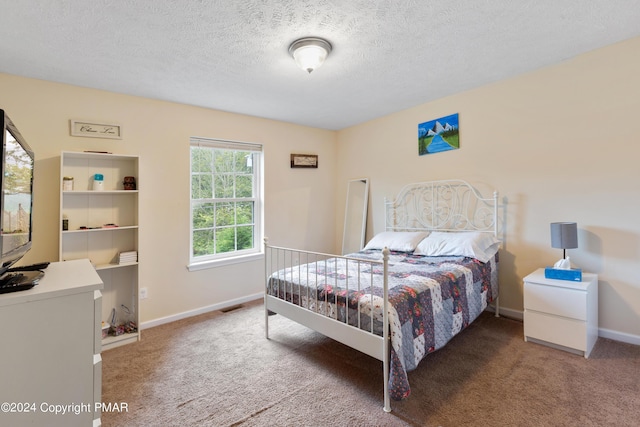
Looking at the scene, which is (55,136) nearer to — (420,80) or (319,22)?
(319,22)

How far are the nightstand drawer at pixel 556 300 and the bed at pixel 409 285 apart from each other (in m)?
0.35

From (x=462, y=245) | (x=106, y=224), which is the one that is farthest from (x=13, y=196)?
(x=462, y=245)

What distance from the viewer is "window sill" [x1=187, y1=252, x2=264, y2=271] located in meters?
3.37

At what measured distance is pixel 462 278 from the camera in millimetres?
2412

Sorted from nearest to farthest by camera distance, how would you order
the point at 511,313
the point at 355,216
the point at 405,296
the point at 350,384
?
the point at 405,296 < the point at 350,384 < the point at 511,313 < the point at 355,216

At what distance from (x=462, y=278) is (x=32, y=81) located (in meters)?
3.98

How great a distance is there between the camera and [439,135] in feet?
11.4

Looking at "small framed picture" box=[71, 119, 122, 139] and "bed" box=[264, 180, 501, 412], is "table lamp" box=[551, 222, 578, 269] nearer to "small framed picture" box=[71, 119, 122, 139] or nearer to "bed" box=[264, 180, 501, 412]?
"bed" box=[264, 180, 501, 412]

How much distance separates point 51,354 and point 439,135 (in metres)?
3.68

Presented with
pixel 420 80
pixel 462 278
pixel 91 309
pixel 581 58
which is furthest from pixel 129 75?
pixel 581 58

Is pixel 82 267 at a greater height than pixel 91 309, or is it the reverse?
pixel 82 267

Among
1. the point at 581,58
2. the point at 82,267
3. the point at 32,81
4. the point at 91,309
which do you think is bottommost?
→ the point at 91,309

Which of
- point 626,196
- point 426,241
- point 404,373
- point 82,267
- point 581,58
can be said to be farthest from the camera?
point 426,241

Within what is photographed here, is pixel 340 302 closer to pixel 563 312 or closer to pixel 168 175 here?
pixel 563 312
